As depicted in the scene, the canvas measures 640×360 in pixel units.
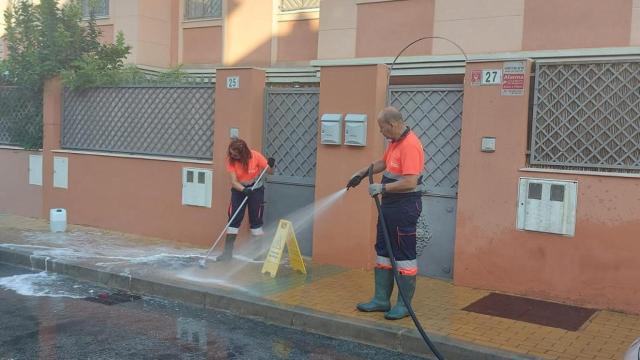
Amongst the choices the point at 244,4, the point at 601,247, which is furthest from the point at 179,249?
the point at 244,4

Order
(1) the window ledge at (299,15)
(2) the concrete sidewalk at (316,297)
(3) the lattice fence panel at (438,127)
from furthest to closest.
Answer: (1) the window ledge at (299,15) → (3) the lattice fence panel at (438,127) → (2) the concrete sidewalk at (316,297)

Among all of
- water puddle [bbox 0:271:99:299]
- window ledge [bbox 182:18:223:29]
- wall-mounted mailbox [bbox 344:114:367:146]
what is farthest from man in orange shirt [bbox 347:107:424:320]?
window ledge [bbox 182:18:223:29]

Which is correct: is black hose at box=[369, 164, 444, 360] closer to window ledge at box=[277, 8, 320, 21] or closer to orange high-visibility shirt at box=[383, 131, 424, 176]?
orange high-visibility shirt at box=[383, 131, 424, 176]

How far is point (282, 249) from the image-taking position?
24.5 ft

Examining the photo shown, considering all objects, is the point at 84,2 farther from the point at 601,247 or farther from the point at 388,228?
the point at 601,247

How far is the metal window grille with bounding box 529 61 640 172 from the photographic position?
630 cm

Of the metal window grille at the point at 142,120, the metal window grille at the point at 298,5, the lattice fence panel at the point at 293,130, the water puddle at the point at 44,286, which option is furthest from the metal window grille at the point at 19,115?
the metal window grille at the point at 298,5

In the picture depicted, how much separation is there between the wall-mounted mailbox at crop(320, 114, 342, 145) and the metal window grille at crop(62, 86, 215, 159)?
207 cm

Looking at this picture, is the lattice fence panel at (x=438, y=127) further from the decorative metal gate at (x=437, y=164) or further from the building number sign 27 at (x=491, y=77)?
→ the building number sign 27 at (x=491, y=77)

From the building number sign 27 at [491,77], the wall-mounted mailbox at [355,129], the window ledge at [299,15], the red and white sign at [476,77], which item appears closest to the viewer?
the building number sign 27 at [491,77]

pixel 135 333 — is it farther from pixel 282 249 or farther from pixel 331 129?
pixel 331 129

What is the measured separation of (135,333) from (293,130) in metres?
3.84

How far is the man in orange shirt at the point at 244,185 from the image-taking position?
786cm

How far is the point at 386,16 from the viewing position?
1172 cm
